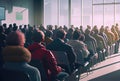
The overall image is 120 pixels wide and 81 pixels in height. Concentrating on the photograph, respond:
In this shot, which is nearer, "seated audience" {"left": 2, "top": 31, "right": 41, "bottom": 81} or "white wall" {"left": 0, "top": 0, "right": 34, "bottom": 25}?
"seated audience" {"left": 2, "top": 31, "right": 41, "bottom": 81}

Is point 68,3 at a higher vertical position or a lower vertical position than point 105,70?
higher

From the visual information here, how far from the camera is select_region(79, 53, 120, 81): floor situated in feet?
32.4

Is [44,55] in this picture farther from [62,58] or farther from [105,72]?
[105,72]

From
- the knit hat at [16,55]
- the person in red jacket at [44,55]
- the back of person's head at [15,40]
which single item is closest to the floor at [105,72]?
the person in red jacket at [44,55]

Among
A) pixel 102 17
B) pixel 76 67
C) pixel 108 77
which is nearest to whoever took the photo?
pixel 76 67

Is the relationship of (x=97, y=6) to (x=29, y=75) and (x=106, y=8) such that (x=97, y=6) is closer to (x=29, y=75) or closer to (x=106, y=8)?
(x=106, y=8)

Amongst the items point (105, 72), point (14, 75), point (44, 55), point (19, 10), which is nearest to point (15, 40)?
point (14, 75)

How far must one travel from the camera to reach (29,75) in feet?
14.6

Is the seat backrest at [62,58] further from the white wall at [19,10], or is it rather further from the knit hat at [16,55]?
the white wall at [19,10]

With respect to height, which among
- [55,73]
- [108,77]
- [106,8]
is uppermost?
[106,8]

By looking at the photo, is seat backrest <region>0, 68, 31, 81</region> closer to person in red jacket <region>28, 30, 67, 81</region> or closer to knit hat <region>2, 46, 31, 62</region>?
knit hat <region>2, 46, 31, 62</region>

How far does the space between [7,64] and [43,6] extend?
21.6 m

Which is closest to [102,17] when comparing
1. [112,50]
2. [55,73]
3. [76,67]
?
[112,50]

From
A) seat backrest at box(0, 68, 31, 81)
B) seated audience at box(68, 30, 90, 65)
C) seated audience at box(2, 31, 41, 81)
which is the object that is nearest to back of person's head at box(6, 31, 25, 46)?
seated audience at box(2, 31, 41, 81)
